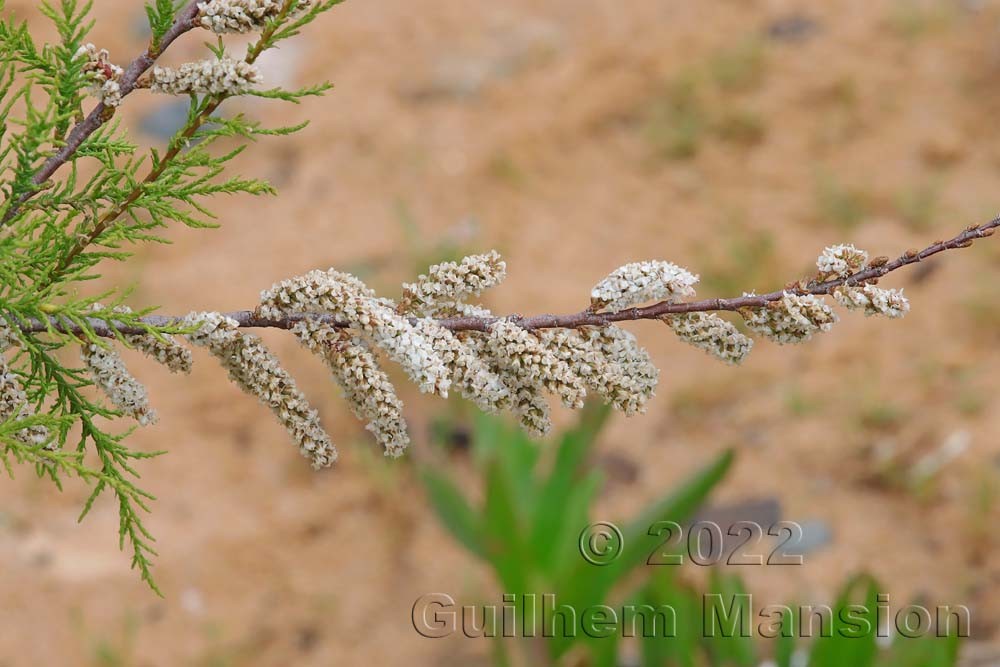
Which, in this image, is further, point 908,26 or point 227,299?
point 908,26


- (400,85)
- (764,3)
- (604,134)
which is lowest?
(604,134)

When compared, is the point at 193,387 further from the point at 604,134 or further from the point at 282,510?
the point at 604,134

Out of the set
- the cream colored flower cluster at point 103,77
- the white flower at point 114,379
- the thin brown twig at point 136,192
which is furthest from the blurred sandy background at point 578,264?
the cream colored flower cluster at point 103,77

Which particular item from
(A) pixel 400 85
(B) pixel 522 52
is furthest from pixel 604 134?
(A) pixel 400 85

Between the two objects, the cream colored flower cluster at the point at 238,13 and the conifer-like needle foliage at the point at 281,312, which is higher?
the cream colored flower cluster at the point at 238,13

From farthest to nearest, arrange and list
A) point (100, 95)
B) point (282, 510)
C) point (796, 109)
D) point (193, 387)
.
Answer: point (796, 109) < point (193, 387) < point (282, 510) < point (100, 95)

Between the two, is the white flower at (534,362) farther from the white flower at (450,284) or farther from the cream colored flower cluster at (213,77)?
the cream colored flower cluster at (213,77)
